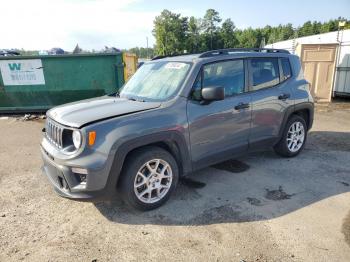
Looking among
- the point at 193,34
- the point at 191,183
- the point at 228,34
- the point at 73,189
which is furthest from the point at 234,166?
the point at 228,34

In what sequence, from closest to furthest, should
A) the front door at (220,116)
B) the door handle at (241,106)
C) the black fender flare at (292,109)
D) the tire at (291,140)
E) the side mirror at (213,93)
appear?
the side mirror at (213,93), the front door at (220,116), the door handle at (241,106), the black fender flare at (292,109), the tire at (291,140)

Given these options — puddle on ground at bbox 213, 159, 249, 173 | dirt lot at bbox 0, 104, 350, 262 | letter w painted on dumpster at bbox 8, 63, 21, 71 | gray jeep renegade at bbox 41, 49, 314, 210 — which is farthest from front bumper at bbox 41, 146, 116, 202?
letter w painted on dumpster at bbox 8, 63, 21, 71

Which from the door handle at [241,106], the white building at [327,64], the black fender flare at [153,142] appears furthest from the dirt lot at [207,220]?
the white building at [327,64]

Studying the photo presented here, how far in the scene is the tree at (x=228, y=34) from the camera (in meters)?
90.5

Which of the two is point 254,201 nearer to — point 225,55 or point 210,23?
point 225,55

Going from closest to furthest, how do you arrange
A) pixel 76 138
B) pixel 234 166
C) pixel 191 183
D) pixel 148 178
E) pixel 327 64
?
pixel 76 138 < pixel 148 178 < pixel 191 183 < pixel 234 166 < pixel 327 64

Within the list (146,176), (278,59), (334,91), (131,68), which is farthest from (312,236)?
(334,91)

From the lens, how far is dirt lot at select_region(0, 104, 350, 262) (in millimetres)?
2736

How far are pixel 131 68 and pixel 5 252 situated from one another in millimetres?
7587

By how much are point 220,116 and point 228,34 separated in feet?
316

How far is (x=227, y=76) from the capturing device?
13.0 feet

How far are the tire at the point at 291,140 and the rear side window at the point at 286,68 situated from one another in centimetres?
71

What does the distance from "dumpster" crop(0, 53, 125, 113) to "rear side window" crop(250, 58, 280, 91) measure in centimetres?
546

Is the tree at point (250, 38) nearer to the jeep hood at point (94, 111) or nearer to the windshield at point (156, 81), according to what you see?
the windshield at point (156, 81)
